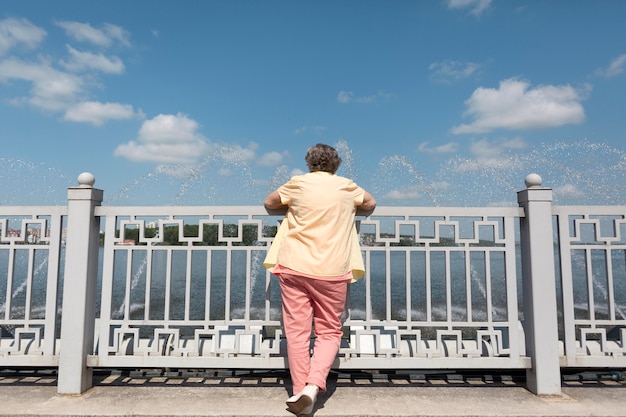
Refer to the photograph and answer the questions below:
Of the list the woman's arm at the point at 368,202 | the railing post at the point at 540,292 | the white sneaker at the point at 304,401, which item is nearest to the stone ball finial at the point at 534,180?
the railing post at the point at 540,292

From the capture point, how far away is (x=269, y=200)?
106 inches

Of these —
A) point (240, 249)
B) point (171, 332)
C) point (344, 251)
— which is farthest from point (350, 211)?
point (171, 332)

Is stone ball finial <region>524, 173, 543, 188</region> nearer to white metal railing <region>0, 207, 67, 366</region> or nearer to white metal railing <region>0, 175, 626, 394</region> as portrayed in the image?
white metal railing <region>0, 175, 626, 394</region>

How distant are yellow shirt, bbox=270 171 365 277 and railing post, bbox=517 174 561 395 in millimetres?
1284

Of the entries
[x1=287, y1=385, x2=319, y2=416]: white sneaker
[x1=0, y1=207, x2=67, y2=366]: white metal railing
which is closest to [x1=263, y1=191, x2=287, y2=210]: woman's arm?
[x1=287, y1=385, x2=319, y2=416]: white sneaker

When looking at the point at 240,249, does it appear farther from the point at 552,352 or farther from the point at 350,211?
the point at 552,352

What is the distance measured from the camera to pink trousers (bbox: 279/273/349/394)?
97.6 inches

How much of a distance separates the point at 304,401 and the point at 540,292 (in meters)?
1.76

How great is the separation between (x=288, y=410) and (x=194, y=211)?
1417mm

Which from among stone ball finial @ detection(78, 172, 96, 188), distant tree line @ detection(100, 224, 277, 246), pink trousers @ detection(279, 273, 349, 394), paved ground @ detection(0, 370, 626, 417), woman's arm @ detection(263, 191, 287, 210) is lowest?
paved ground @ detection(0, 370, 626, 417)

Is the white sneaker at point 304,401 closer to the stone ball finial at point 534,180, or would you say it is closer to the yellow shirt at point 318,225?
the yellow shirt at point 318,225

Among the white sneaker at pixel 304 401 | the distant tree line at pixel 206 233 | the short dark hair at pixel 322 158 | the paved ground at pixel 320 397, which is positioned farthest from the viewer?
the distant tree line at pixel 206 233

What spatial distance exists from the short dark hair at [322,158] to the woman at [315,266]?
84 millimetres

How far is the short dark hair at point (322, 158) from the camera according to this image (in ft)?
8.75
